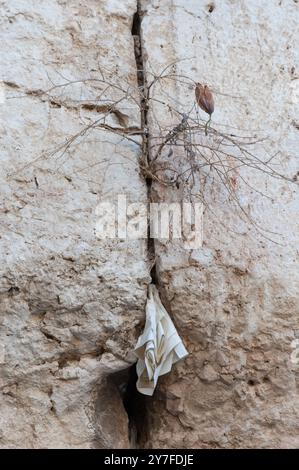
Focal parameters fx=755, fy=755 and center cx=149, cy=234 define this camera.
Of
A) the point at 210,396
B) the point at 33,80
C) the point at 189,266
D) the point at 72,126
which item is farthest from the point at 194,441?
the point at 33,80

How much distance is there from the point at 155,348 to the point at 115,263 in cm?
31

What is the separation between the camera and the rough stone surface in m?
2.45

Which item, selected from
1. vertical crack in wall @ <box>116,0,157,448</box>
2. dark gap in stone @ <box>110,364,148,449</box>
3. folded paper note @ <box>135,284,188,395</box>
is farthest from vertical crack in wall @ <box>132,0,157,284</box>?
dark gap in stone @ <box>110,364,148,449</box>

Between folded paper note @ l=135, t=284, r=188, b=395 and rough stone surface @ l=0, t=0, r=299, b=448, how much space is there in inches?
1.7

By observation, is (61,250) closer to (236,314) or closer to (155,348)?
(155,348)

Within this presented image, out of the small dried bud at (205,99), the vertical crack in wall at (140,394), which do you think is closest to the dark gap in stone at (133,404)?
the vertical crack in wall at (140,394)

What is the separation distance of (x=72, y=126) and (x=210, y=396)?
1063mm

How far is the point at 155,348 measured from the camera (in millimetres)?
2482

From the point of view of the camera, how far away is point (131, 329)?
253 cm

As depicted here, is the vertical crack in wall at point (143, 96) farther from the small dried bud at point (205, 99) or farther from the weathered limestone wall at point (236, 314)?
the small dried bud at point (205, 99)

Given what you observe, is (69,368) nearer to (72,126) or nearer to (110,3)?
(72,126)

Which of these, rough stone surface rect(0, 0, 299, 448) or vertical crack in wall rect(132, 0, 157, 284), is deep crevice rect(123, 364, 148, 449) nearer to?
rough stone surface rect(0, 0, 299, 448)

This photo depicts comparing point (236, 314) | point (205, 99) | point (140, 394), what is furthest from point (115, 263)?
point (205, 99)

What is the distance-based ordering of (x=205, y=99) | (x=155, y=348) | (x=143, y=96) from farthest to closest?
(x=143, y=96)
(x=205, y=99)
(x=155, y=348)
